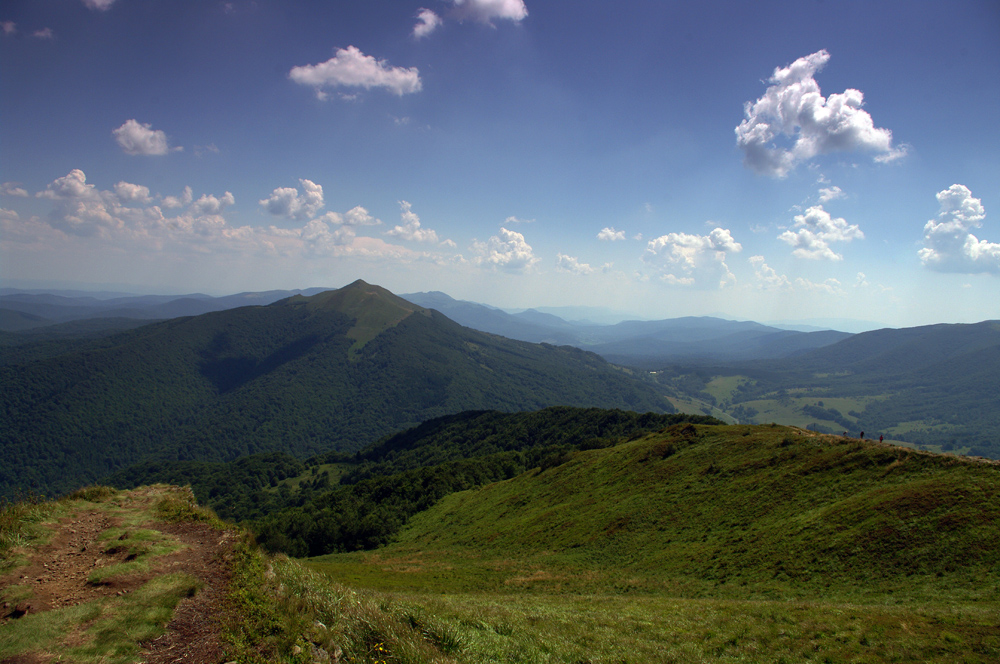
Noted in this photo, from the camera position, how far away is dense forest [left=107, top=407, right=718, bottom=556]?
6700 cm

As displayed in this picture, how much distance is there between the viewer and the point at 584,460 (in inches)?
2470

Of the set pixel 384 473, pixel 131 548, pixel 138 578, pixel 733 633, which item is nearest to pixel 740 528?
pixel 733 633

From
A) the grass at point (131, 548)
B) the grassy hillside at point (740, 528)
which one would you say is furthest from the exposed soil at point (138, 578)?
the grassy hillside at point (740, 528)

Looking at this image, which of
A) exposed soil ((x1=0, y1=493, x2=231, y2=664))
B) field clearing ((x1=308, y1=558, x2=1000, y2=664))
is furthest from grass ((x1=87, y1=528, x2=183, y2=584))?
field clearing ((x1=308, y1=558, x2=1000, y2=664))

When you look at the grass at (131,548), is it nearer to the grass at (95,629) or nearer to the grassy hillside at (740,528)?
the grass at (95,629)

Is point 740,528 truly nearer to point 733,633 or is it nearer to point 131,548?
point 733,633

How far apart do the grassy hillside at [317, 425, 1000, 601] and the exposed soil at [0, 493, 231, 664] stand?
2236cm

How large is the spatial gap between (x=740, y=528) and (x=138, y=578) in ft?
117

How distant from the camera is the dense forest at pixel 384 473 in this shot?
6700cm

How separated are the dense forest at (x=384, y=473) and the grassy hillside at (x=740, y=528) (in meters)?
15.9

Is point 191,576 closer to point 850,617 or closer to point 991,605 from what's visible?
point 850,617

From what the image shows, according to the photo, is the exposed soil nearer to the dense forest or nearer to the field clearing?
the field clearing

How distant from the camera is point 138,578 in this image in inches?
404

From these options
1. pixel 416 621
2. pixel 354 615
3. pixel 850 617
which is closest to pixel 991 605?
pixel 850 617
